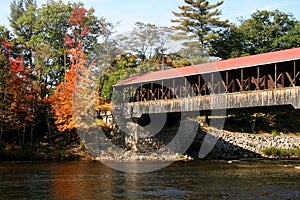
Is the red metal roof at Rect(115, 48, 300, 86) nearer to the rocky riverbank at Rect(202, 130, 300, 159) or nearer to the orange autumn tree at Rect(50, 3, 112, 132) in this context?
the orange autumn tree at Rect(50, 3, 112, 132)

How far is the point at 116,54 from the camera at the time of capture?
42.9m

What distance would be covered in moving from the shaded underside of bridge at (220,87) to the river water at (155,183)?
418 cm

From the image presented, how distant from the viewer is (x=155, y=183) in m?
18.3

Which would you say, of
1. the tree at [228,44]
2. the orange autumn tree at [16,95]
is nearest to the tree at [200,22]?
the tree at [228,44]

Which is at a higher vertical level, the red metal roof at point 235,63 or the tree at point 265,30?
the tree at point 265,30

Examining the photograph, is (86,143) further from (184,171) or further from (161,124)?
(184,171)

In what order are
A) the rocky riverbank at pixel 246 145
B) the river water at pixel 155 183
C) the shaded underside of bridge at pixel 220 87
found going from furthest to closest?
the rocky riverbank at pixel 246 145
the shaded underside of bridge at pixel 220 87
the river water at pixel 155 183

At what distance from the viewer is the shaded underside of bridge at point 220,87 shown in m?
24.5

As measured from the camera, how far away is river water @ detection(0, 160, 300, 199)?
15062mm

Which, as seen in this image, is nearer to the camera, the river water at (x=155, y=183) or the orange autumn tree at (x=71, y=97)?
the river water at (x=155, y=183)

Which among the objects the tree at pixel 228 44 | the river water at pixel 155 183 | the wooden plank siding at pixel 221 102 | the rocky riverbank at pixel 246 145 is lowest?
the river water at pixel 155 183

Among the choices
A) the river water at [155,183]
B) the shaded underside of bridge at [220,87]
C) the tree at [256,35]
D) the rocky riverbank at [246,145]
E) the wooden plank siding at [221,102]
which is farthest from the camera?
the tree at [256,35]

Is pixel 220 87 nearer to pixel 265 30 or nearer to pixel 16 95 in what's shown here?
pixel 16 95

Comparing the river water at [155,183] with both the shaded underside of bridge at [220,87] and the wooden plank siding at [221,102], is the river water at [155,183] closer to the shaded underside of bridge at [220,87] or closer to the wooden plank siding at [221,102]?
the wooden plank siding at [221,102]
